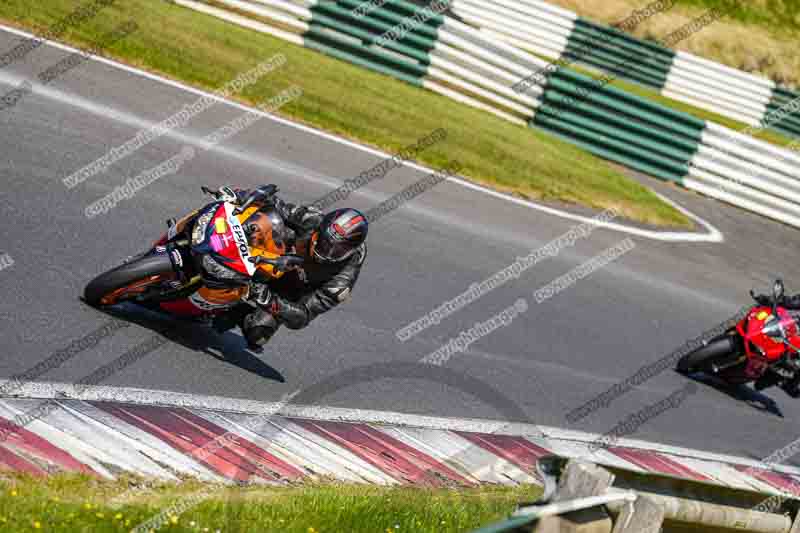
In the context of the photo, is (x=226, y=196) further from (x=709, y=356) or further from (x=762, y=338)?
(x=762, y=338)

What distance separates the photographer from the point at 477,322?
Result: 10.8 m

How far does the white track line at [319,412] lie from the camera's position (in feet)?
21.1

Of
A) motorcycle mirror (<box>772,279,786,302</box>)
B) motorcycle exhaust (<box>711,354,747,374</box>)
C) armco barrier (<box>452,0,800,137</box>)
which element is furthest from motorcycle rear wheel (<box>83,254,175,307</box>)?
armco barrier (<box>452,0,800,137</box>)

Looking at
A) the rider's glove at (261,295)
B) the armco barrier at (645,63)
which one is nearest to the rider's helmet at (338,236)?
the rider's glove at (261,295)

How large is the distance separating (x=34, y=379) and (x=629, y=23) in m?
26.4

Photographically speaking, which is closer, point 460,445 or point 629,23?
point 460,445

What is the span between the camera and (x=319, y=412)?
763 centimetres

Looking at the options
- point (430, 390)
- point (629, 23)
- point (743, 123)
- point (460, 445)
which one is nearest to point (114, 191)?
point (430, 390)

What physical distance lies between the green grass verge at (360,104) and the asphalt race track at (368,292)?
2.38ft

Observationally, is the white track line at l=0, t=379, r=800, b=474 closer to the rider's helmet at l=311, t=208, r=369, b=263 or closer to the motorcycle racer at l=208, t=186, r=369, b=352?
the motorcycle racer at l=208, t=186, r=369, b=352

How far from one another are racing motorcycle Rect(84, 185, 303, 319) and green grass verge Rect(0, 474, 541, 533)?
1.76 m

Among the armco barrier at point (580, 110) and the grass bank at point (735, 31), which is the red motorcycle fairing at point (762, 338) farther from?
the grass bank at point (735, 31)

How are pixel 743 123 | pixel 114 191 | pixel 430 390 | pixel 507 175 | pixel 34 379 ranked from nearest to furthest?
pixel 34 379
pixel 430 390
pixel 114 191
pixel 507 175
pixel 743 123

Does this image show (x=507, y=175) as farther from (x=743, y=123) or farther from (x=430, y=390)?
(x=743, y=123)
